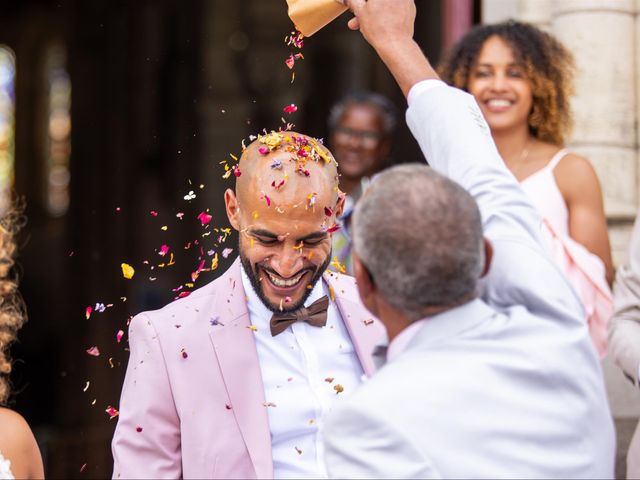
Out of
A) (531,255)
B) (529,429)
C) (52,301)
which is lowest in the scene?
(52,301)

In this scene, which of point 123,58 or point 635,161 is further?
point 123,58

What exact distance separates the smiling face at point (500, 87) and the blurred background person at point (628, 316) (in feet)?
4.56

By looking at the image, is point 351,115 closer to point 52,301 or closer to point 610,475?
point 610,475

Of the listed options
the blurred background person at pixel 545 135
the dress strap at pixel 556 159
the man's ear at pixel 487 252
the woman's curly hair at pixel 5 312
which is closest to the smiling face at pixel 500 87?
the blurred background person at pixel 545 135

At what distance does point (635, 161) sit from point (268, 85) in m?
4.37

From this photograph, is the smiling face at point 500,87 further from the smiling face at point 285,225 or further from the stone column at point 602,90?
the smiling face at point 285,225

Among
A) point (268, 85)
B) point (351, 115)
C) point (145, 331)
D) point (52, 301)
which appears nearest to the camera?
point (145, 331)

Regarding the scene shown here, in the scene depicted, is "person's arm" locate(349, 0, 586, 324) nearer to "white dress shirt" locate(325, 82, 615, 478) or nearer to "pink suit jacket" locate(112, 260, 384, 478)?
"white dress shirt" locate(325, 82, 615, 478)

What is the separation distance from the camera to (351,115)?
257 inches

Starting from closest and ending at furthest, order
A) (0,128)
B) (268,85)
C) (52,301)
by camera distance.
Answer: (268,85) < (52,301) < (0,128)

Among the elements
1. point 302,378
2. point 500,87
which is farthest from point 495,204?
point 500,87

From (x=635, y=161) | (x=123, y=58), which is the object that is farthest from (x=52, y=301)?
(x=635, y=161)

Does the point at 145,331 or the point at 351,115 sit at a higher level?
the point at 351,115

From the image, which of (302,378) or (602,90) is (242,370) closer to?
(302,378)
